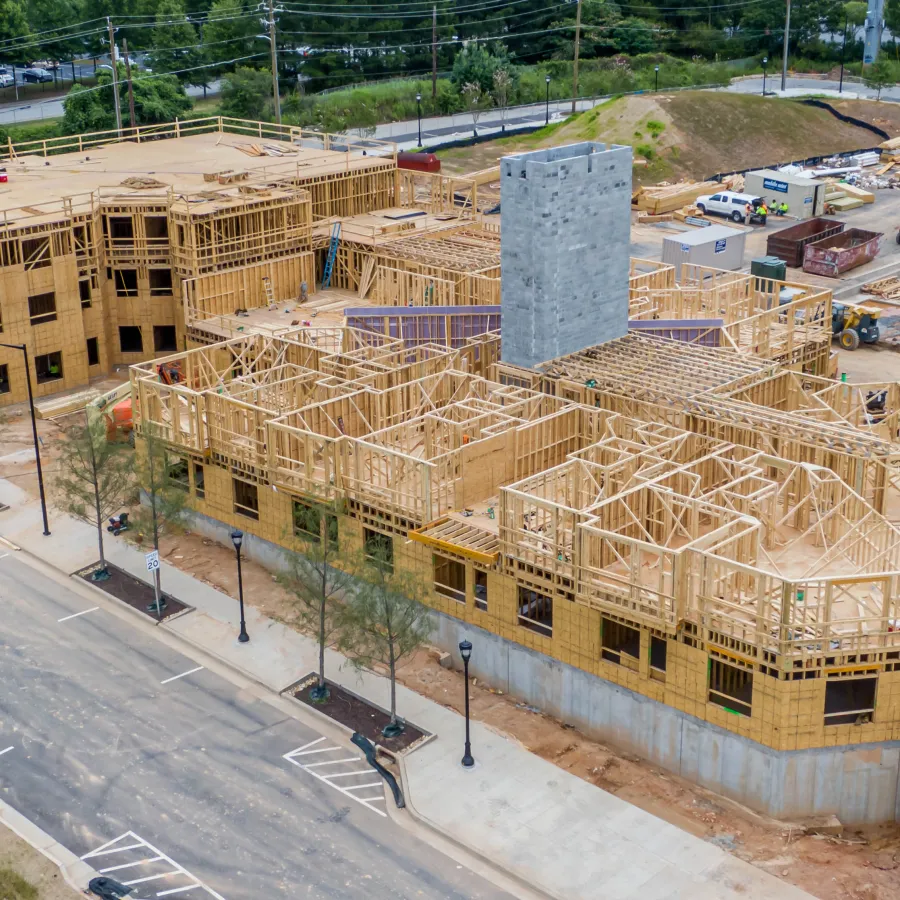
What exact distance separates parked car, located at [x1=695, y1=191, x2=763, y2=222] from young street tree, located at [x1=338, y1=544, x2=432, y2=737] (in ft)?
211

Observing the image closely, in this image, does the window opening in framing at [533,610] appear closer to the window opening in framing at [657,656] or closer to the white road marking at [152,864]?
the window opening in framing at [657,656]

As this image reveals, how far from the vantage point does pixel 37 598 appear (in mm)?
46406

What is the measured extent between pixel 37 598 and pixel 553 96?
10772 cm

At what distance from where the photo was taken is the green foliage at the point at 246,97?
126 metres

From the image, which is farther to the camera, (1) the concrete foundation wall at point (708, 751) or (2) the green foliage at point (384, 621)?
(2) the green foliage at point (384, 621)

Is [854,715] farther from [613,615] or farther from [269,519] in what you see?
[269,519]

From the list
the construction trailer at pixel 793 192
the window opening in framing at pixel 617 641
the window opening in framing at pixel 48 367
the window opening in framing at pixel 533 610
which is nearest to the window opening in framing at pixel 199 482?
the window opening in framing at pixel 533 610

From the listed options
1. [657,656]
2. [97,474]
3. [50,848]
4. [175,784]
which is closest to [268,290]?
[97,474]

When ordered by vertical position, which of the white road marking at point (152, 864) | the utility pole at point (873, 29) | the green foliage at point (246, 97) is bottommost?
the white road marking at point (152, 864)

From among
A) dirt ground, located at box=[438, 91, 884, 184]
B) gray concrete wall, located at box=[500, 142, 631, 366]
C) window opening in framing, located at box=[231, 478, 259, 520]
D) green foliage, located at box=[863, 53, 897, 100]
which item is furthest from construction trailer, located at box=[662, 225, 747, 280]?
green foliage, located at box=[863, 53, 897, 100]

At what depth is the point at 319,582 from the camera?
133 feet

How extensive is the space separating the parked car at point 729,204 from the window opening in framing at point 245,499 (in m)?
58.4

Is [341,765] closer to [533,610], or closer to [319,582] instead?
[319,582]

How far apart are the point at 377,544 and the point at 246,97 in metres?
90.7
